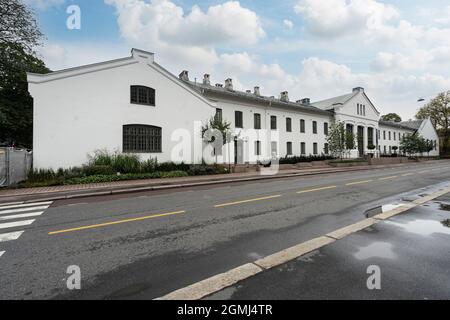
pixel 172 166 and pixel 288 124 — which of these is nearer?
pixel 172 166

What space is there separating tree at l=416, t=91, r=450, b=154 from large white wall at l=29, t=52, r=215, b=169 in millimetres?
69428

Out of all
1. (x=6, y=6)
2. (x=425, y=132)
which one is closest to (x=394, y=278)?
(x=6, y=6)

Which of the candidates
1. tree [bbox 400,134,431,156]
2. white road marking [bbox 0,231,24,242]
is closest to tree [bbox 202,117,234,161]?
white road marking [bbox 0,231,24,242]

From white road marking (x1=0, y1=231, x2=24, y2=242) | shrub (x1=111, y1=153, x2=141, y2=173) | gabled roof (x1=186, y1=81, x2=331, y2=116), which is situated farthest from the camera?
gabled roof (x1=186, y1=81, x2=331, y2=116)

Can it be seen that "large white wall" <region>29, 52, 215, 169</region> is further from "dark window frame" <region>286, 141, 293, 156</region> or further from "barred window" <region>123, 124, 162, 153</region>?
"dark window frame" <region>286, 141, 293, 156</region>

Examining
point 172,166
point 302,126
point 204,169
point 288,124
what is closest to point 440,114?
point 302,126

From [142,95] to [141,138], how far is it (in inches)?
133

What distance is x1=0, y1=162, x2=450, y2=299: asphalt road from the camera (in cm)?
307

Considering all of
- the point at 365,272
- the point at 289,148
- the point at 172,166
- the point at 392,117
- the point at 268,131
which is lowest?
the point at 365,272

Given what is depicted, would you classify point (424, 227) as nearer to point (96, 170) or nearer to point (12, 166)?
point (96, 170)

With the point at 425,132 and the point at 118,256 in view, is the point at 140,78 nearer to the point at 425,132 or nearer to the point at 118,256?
the point at 118,256

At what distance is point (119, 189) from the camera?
1155cm

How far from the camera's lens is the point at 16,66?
19.8 metres

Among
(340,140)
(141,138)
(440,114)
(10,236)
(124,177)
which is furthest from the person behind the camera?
(440,114)
